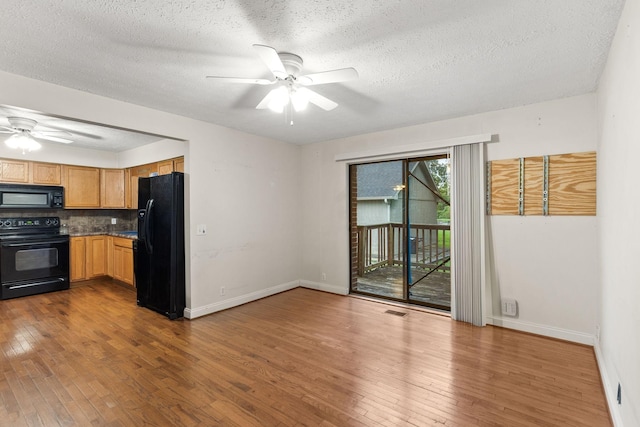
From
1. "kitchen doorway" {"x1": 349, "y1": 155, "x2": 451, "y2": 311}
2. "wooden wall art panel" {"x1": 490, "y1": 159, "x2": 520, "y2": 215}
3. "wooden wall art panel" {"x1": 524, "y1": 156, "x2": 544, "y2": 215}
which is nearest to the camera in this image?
"wooden wall art panel" {"x1": 524, "y1": 156, "x2": 544, "y2": 215}

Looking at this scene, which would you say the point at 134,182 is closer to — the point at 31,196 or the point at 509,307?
the point at 31,196

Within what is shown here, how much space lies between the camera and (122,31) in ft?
6.23

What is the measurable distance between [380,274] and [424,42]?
3762mm

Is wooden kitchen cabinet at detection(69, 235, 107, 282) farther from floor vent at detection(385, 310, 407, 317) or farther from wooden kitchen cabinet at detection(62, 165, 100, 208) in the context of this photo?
floor vent at detection(385, 310, 407, 317)

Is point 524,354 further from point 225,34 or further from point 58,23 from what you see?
point 58,23

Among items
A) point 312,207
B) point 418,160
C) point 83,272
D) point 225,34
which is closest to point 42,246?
point 83,272

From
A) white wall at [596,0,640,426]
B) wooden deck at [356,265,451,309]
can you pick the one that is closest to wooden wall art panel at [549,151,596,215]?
white wall at [596,0,640,426]

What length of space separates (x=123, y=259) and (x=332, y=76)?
4994 millimetres

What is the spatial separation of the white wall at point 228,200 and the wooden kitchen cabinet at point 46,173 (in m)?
0.20

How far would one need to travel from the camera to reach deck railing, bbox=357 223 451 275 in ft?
13.6

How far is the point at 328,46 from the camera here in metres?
2.08

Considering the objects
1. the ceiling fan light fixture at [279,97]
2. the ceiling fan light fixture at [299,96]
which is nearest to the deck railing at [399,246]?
the ceiling fan light fixture at [299,96]

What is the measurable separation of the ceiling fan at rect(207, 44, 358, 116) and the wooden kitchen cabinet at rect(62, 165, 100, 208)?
4.80 m

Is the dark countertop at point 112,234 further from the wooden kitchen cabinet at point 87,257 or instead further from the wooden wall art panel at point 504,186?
the wooden wall art panel at point 504,186
